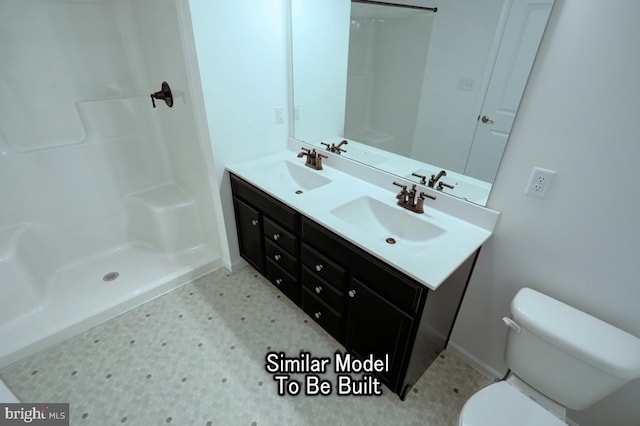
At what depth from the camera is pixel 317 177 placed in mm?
1814

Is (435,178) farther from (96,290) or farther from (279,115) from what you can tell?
(96,290)

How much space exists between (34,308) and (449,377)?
2.40 metres

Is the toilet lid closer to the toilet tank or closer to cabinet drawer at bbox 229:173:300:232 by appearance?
the toilet tank

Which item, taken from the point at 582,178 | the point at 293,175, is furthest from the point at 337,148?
the point at 582,178

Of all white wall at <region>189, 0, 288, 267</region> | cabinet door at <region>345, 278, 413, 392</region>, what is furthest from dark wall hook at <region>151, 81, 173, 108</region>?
cabinet door at <region>345, 278, 413, 392</region>

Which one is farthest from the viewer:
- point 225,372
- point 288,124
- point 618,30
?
point 288,124

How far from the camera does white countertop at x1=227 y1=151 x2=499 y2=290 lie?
111 cm

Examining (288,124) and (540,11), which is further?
(288,124)

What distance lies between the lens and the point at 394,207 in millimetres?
1466

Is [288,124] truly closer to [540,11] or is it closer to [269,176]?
[269,176]

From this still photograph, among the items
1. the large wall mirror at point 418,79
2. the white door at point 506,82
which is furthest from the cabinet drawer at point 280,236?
the white door at point 506,82

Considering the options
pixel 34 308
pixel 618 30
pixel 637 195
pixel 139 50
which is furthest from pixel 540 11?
pixel 34 308

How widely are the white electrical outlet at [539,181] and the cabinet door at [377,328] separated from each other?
0.68 metres

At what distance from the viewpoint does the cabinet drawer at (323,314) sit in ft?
5.14
